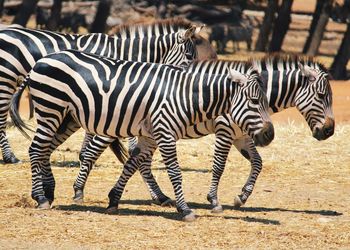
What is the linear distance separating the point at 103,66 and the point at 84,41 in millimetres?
2360

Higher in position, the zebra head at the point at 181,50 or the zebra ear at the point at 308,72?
the zebra ear at the point at 308,72

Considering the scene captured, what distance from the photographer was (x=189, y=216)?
27.1ft

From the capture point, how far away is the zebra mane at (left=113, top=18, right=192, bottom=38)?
11008 mm

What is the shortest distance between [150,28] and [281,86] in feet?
8.00

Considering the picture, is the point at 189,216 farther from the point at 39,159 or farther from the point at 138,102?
the point at 39,159

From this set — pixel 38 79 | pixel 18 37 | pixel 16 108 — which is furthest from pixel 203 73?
pixel 18 37

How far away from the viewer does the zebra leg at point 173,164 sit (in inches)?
326

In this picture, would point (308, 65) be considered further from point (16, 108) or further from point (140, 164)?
point (16, 108)

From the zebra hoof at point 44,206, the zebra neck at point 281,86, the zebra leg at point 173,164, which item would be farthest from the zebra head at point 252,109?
the zebra hoof at point 44,206

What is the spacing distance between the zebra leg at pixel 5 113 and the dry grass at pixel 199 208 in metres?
0.22

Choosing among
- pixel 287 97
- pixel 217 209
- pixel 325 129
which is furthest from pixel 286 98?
pixel 217 209

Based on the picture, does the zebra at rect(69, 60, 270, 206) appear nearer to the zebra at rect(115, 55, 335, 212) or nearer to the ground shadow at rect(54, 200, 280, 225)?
the zebra at rect(115, 55, 335, 212)

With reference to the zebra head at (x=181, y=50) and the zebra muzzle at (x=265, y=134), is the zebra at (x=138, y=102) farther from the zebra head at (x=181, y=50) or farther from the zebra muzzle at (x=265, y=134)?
the zebra head at (x=181, y=50)

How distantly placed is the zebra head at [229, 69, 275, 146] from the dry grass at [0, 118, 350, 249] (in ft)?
2.70
